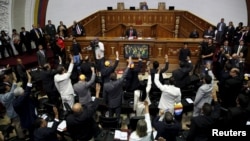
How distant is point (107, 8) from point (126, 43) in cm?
445

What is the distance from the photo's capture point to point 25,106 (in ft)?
15.1

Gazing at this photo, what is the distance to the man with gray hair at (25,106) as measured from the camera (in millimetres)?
4379

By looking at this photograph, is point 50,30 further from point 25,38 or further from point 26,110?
point 26,110

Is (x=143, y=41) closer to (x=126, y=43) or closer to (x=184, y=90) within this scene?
(x=126, y=43)

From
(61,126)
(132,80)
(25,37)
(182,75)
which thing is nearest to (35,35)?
(25,37)

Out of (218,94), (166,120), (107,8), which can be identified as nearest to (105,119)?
(166,120)

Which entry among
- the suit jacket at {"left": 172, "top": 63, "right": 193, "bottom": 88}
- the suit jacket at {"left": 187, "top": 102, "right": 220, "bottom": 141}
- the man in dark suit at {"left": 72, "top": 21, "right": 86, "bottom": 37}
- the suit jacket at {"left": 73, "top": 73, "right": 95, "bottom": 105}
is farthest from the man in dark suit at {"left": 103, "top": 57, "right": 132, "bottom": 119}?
the man in dark suit at {"left": 72, "top": 21, "right": 86, "bottom": 37}

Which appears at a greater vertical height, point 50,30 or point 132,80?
point 50,30

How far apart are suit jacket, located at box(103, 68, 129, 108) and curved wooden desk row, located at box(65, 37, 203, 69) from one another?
14.2 feet

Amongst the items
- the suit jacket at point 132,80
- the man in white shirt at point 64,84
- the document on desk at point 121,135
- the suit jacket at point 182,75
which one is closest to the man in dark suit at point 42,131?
Result: the document on desk at point 121,135

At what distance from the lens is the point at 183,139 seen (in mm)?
4121

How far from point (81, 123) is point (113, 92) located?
127 cm

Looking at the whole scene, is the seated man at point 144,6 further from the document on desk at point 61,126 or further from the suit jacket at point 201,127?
the suit jacket at point 201,127

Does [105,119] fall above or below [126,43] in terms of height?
below
